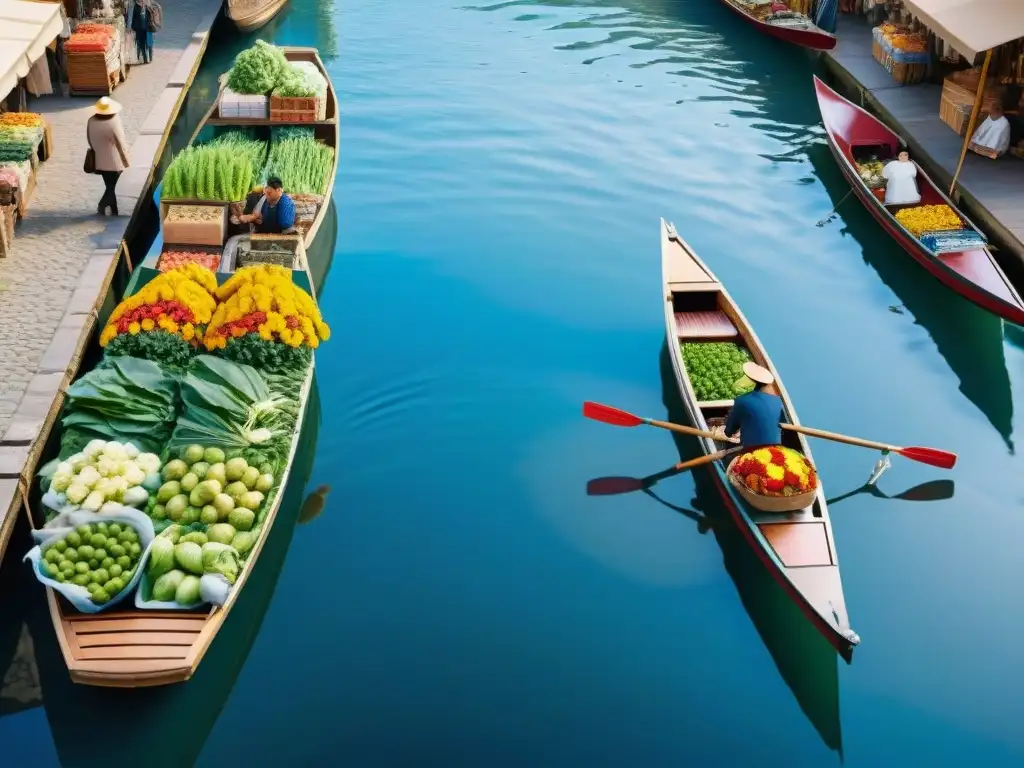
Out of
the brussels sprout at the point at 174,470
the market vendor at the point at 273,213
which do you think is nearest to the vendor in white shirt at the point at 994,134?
the market vendor at the point at 273,213

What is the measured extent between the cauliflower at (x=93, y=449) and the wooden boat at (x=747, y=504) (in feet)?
18.4

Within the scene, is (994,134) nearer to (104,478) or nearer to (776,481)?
(776,481)

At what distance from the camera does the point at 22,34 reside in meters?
14.6

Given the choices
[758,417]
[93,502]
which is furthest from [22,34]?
[758,417]

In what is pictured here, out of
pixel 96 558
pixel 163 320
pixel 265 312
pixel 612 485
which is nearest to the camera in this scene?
pixel 96 558

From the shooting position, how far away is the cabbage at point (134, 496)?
9.23m

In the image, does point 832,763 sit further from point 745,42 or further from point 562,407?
point 745,42

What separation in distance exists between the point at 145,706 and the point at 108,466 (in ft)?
6.77

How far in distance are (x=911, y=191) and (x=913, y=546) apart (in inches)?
278

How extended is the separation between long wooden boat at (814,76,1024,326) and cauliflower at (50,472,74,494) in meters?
10.3

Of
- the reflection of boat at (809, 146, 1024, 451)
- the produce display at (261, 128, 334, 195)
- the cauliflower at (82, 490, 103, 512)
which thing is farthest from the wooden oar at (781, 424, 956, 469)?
the produce display at (261, 128, 334, 195)

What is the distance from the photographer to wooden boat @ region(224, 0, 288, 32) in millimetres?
23000

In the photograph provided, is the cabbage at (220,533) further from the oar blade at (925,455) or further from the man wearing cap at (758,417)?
the oar blade at (925,455)

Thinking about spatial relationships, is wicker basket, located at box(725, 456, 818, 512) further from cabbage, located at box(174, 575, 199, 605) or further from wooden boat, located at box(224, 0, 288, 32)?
wooden boat, located at box(224, 0, 288, 32)
